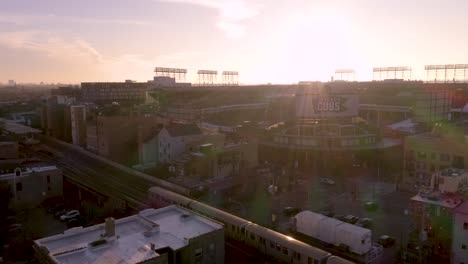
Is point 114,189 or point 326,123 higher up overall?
point 326,123

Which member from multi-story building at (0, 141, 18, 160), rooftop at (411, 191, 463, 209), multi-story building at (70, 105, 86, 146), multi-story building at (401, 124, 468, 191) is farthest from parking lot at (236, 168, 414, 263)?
multi-story building at (70, 105, 86, 146)

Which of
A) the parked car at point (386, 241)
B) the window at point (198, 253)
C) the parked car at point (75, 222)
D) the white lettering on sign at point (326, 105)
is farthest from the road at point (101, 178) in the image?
the white lettering on sign at point (326, 105)

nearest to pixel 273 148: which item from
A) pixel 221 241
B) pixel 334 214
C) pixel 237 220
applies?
pixel 334 214

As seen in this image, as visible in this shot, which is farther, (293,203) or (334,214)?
(293,203)

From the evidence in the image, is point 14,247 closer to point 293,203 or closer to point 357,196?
point 293,203

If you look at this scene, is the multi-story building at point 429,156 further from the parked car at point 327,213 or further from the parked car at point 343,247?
the parked car at point 343,247
